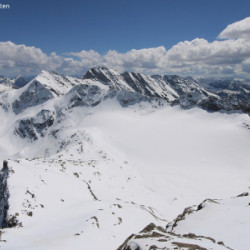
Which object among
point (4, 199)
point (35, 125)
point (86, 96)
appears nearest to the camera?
point (4, 199)

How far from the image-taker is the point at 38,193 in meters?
32.8

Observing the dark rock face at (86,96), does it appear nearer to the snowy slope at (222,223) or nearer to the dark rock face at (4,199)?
the dark rock face at (4,199)

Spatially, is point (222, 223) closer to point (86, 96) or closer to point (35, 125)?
point (86, 96)

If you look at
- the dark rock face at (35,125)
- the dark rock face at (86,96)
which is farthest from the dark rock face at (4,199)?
the dark rock face at (35,125)

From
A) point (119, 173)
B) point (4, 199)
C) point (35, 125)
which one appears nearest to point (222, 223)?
point (4, 199)

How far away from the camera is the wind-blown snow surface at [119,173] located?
26141 millimetres

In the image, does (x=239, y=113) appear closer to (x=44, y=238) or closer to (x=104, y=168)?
(x=104, y=168)

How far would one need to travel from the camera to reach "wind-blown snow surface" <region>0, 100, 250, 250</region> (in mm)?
26141

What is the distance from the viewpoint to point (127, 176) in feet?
206

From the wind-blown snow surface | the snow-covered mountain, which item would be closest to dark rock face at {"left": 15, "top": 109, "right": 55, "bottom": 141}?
the snow-covered mountain

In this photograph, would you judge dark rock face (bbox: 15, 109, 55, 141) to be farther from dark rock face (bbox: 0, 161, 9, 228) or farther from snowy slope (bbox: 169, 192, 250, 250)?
snowy slope (bbox: 169, 192, 250, 250)

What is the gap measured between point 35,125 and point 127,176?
125m

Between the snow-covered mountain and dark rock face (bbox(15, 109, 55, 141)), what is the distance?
0.80 meters

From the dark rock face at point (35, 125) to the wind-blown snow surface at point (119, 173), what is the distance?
8.48m
